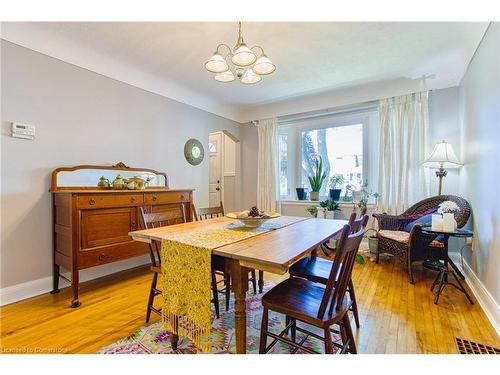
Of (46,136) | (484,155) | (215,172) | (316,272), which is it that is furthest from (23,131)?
(484,155)

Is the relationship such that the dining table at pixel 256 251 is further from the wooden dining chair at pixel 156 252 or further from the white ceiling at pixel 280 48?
the white ceiling at pixel 280 48

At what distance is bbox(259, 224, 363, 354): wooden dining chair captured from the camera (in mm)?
1140

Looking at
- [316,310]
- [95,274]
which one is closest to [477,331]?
[316,310]

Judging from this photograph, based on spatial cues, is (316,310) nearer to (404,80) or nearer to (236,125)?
(404,80)

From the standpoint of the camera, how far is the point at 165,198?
9.83 feet

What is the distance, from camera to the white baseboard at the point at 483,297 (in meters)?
1.85

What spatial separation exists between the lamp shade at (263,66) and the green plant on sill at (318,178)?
267 centimetres

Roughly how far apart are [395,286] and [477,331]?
2.68ft

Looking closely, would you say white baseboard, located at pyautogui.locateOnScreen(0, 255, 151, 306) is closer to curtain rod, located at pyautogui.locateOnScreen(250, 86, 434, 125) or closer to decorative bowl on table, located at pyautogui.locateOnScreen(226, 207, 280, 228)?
decorative bowl on table, located at pyautogui.locateOnScreen(226, 207, 280, 228)

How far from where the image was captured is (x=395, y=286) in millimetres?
2588

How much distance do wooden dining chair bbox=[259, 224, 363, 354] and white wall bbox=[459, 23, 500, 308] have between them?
1.48 m

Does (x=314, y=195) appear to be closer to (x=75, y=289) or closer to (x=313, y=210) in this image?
(x=313, y=210)

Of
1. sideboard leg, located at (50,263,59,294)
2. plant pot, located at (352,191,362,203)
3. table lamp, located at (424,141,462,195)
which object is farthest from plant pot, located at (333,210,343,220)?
sideboard leg, located at (50,263,59,294)

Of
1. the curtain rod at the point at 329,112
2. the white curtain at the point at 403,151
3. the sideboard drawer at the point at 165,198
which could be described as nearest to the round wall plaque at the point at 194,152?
the sideboard drawer at the point at 165,198
